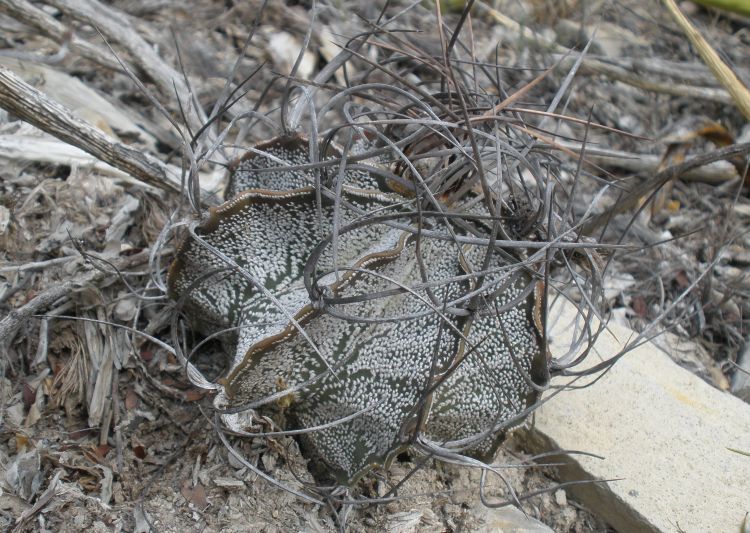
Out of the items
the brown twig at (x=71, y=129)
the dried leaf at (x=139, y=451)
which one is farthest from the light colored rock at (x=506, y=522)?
the brown twig at (x=71, y=129)

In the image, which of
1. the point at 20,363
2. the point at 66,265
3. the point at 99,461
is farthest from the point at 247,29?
the point at 99,461

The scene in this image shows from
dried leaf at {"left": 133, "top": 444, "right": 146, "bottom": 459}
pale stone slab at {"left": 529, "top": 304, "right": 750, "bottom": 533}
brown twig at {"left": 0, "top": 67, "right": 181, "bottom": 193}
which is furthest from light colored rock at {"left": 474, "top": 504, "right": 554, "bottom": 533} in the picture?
brown twig at {"left": 0, "top": 67, "right": 181, "bottom": 193}

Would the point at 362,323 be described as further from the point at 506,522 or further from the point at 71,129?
the point at 71,129

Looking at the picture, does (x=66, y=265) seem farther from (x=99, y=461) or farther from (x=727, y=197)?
(x=727, y=197)

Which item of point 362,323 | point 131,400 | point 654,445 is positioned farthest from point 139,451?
point 654,445

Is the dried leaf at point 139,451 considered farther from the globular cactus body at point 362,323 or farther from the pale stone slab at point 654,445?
the pale stone slab at point 654,445

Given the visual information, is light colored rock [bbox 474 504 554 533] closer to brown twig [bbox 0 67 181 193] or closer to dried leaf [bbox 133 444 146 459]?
dried leaf [bbox 133 444 146 459]

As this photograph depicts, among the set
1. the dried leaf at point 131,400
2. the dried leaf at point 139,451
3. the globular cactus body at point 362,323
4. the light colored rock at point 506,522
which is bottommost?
the dried leaf at point 139,451
